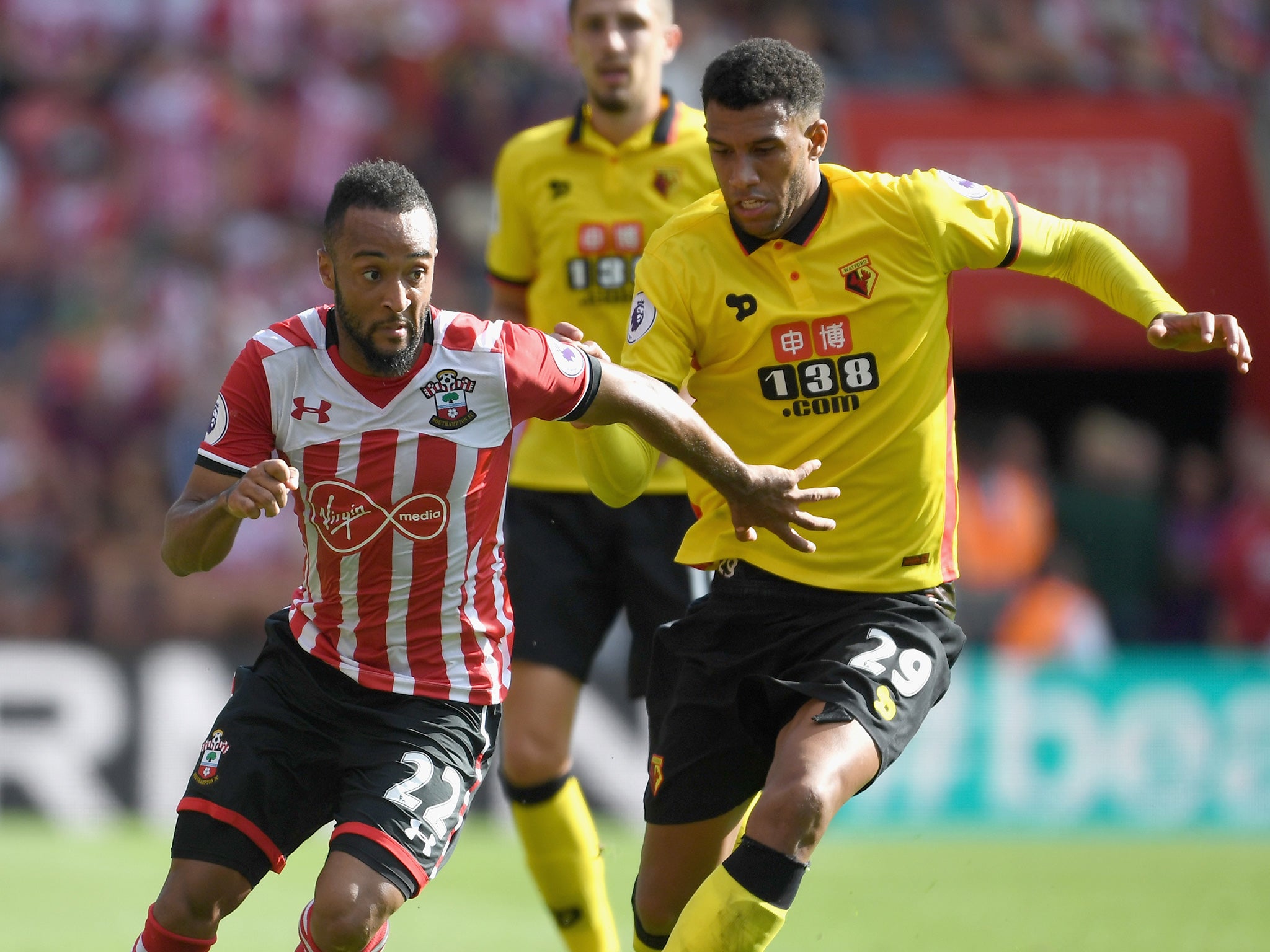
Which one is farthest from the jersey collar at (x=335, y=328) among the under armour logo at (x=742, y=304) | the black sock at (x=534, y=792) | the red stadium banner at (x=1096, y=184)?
the red stadium banner at (x=1096, y=184)

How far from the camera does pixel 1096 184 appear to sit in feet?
43.5

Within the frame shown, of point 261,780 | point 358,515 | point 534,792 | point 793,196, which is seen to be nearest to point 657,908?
point 534,792

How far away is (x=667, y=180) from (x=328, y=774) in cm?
238

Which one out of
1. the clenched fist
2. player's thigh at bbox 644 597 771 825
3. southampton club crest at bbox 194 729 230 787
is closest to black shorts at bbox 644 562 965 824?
player's thigh at bbox 644 597 771 825

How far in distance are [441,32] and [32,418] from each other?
449 centimetres

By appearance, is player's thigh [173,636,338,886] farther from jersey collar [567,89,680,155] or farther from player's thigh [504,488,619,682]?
jersey collar [567,89,680,155]

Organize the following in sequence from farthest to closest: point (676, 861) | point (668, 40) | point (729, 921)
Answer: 1. point (668, 40)
2. point (676, 861)
3. point (729, 921)

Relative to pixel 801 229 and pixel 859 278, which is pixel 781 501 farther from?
pixel 801 229

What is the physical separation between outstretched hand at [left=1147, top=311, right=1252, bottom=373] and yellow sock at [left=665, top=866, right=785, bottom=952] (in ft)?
5.69

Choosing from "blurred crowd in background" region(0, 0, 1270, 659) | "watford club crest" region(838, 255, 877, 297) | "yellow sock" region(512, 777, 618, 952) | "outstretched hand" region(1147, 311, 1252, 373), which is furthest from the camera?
"blurred crowd in background" region(0, 0, 1270, 659)

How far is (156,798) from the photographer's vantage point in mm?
9938

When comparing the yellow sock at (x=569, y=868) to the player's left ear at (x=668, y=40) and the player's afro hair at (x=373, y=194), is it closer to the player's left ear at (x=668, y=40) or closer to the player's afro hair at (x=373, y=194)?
the player's afro hair at (x=373, y=194)

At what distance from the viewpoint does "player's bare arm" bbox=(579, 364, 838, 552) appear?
4.39 metres

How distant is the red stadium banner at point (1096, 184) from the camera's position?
43.4ft
